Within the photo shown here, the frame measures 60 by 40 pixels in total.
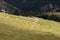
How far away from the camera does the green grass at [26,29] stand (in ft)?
99.6

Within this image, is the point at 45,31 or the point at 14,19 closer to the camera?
the point at 45,31

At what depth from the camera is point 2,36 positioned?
29.8 metres

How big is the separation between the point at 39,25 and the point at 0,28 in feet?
26.9

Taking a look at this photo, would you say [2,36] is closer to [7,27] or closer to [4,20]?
[7,27]

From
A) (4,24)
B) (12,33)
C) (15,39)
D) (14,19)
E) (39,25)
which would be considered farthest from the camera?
(14,19)

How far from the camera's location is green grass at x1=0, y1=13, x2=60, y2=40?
3036cm

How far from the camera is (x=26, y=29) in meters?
34.9

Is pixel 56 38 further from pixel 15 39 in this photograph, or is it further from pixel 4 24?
pixel 4 24

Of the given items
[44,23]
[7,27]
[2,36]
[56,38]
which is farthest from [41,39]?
[44,23]

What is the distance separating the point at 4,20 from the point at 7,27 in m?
5.27

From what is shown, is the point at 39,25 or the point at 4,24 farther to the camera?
the point at 39,25

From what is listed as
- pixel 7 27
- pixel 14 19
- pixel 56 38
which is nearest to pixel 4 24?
pixel 7 27

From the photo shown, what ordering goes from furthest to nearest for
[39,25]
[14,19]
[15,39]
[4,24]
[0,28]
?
[14,19], [39,25], [4,24], [0,28], [15,39]

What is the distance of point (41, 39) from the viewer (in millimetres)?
29703
